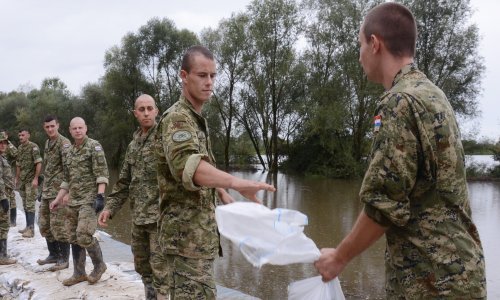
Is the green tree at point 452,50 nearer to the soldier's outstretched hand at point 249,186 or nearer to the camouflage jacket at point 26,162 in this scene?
the camouflage jacket at point 26,162

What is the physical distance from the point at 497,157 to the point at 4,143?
28849 millimetres

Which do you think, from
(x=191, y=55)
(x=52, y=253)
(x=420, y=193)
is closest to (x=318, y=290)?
(x=420, y=193)

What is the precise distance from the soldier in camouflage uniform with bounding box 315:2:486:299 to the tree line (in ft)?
94.7

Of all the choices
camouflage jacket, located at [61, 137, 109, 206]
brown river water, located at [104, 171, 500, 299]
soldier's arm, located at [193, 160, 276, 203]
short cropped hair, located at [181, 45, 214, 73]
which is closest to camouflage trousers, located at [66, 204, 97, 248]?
camouflage jacket, located at [61, 137, 109, 206]

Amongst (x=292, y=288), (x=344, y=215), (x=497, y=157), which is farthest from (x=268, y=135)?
(x=292, y=288)

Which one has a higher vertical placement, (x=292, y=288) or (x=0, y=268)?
(x=292, y=288)

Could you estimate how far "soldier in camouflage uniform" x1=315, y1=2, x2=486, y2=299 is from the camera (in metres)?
1.96

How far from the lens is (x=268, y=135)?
39.3 metres

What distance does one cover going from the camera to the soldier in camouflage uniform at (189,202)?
112 inches

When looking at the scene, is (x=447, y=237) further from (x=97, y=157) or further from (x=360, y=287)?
(x=360, y=287)

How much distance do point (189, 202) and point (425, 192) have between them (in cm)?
147

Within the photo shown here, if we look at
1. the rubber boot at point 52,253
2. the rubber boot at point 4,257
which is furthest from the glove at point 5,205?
the rubber boot at point 52,253

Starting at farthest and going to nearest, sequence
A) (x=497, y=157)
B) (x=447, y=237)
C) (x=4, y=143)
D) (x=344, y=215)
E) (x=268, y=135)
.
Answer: (x=268, y=135) → (x=497, y=157) → (x=344, y=215) → (x=4, y=143) → (x=447, y=237)

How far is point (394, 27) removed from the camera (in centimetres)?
211
